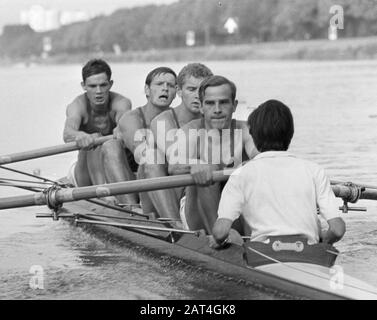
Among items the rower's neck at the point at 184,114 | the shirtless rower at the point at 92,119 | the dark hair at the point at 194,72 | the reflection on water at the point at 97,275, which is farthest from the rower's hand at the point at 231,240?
the shirtless rower at the point at 92,119

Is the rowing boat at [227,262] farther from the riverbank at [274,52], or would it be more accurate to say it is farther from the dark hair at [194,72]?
the riverbank at [274,52]

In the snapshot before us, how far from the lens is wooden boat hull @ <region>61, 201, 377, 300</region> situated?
5.96 meters

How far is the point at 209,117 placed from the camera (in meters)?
7.18

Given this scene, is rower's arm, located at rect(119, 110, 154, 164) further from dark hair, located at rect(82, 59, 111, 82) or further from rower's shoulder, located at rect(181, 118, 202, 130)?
rower's shoulder, located at rect(181, 118, 202, 130)

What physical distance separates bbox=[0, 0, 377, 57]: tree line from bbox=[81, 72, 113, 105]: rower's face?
89.4 metres

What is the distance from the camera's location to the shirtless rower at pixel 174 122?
8.24 metres

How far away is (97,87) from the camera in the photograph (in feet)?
33.6

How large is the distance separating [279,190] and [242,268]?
1039 mm

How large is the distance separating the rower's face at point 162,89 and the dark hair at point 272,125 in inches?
134

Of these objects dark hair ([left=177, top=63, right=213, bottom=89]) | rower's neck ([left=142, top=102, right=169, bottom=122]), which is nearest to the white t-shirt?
dark hair ([left=177, top=63, right=213, bottom=89])

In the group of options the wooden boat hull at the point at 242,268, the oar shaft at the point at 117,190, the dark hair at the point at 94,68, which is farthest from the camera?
the dark hair at the point at 94,68

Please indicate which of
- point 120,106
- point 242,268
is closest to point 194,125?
point 242,268
